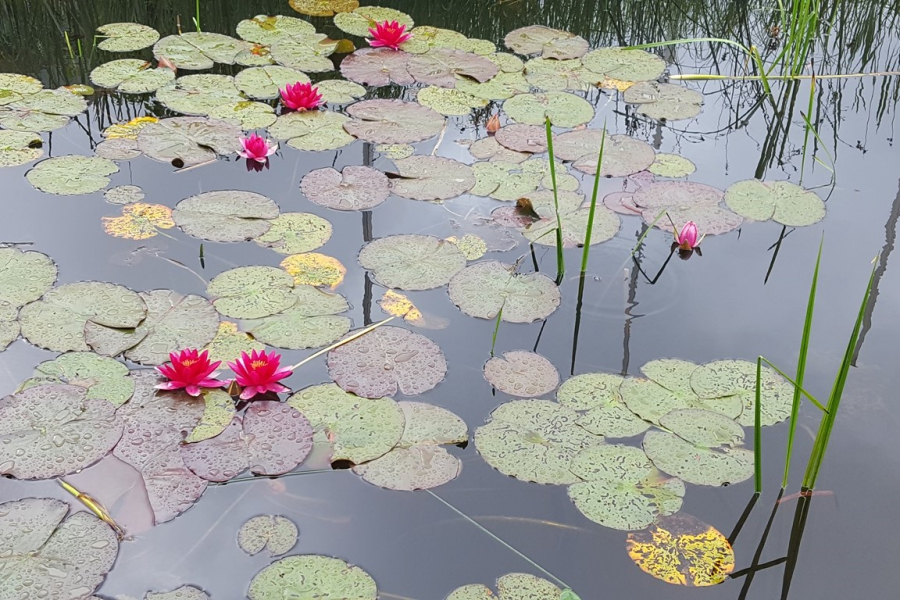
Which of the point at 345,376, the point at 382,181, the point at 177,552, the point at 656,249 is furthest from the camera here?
the point at 382,181

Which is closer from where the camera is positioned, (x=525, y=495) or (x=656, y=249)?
(x=525, y=495)

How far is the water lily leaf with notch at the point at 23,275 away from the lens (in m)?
2.31

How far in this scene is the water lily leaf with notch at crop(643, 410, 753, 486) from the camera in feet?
6.45

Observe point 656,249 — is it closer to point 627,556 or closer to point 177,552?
point 627,556

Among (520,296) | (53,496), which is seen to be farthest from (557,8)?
(53,496)

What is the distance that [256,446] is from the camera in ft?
6.40

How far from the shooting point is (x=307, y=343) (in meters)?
2.26

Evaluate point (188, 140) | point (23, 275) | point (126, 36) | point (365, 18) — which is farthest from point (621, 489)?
point (126, 36)

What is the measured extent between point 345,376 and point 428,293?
44 cm

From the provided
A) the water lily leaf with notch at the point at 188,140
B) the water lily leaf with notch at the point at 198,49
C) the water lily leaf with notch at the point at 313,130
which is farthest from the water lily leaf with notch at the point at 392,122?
the water lily leaf with notch at the point at 198,49

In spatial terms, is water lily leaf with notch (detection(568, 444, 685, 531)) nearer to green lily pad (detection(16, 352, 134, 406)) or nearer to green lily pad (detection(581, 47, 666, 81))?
green lily pad (detection(16, 352, 134, 406))

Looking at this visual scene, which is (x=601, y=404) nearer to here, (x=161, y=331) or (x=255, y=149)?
(x=161, y=331)

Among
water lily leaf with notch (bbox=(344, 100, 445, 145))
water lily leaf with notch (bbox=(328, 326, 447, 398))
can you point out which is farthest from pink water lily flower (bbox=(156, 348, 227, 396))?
water lily leaf with notch (bbox=(344, 100, 445, 145))

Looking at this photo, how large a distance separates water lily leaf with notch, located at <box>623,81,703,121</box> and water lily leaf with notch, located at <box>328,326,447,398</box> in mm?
1751
